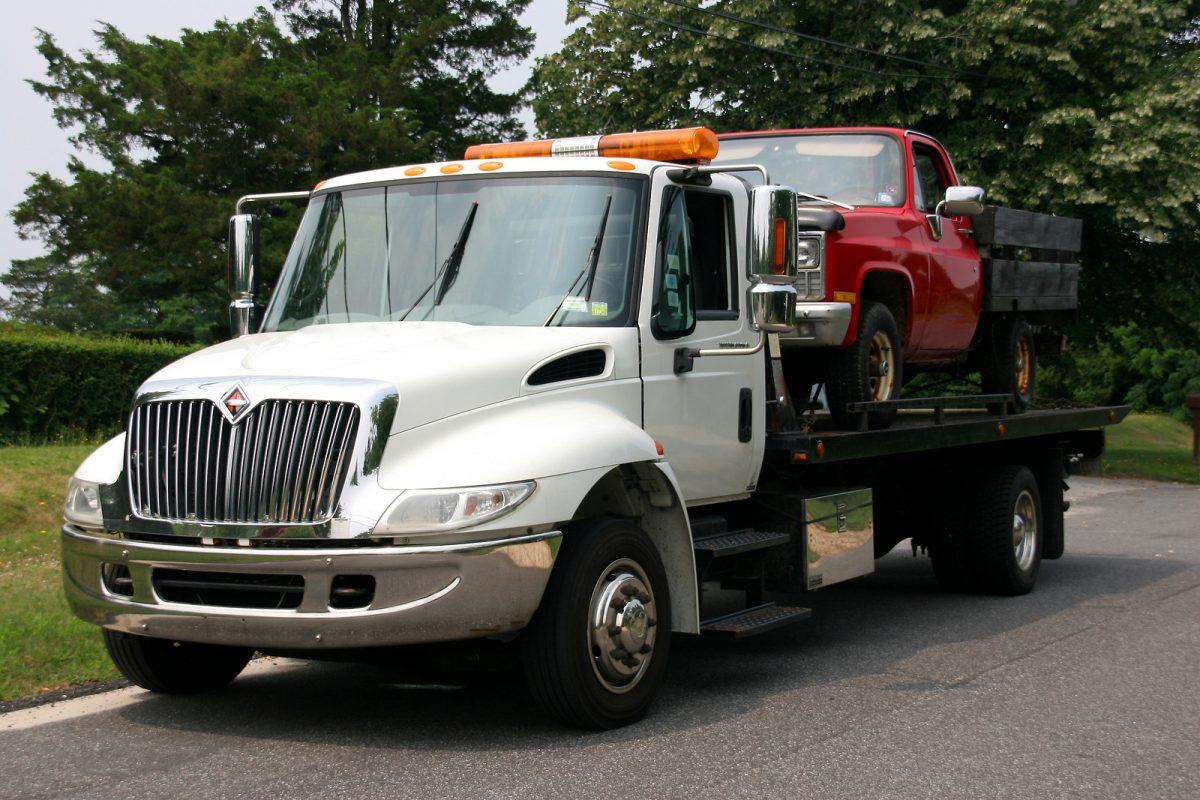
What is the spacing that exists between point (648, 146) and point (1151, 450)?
79.6 feet

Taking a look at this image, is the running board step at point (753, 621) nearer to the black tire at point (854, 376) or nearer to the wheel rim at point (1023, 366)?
the black tire at point (854, 376)

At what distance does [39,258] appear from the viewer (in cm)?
5234

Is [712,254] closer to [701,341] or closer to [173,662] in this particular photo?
[701,341]

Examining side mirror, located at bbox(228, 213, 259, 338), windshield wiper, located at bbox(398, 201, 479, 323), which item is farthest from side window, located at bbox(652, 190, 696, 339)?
side mirror, located at bbox(228, 213, 259, 338)

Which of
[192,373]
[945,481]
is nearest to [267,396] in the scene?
[192,373]

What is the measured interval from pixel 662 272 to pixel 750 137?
3.37 meters

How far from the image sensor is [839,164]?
9594 millimetres

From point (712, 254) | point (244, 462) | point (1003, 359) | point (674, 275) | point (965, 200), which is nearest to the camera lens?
point (244, 462)

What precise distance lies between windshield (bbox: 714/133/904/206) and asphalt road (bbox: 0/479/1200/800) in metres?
2.83

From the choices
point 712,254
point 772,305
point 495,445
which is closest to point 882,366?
point 712,254

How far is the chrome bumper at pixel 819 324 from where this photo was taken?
8266 millimetres

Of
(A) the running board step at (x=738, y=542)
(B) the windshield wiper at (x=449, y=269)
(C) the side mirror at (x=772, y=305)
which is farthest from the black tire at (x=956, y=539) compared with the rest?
(B) the windshield wiper at (x=449, y=269)

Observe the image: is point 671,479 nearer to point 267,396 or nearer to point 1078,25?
point 267,396

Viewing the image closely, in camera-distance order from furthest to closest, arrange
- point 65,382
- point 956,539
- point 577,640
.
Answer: point 65,382 → point 956,539 → point 577,640
